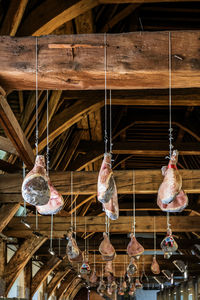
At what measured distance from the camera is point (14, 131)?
485cm

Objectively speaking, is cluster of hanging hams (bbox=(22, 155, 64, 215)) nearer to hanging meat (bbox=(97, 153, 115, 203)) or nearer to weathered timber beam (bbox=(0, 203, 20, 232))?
hanging meat (bbox=(97, 153, 115, 203))

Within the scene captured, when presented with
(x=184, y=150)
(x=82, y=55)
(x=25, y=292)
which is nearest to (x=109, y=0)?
(x=82, y=55)

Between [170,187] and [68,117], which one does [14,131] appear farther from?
[68,117]

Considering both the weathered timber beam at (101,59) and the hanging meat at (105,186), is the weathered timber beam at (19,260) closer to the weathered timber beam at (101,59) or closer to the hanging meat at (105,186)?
the hanging meat at (105,186)

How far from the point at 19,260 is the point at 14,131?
4.68m

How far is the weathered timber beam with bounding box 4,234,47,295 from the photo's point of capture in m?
8.65

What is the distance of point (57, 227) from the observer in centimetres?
951

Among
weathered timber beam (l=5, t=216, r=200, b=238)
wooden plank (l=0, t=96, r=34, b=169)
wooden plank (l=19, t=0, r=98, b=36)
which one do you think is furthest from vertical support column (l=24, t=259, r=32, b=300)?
wooden plank (l=19, t=0, r=98, b=36)

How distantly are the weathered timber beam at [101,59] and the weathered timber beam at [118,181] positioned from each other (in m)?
3.41

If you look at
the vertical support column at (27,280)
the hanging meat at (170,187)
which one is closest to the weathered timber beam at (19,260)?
the vertical support column at (27,280)

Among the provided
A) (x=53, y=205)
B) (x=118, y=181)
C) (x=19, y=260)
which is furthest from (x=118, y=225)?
(x=53, y=205)

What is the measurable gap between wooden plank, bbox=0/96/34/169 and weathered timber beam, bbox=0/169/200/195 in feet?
2.64

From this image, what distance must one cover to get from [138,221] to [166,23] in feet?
13.5

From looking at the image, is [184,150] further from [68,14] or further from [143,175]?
[68,14]
